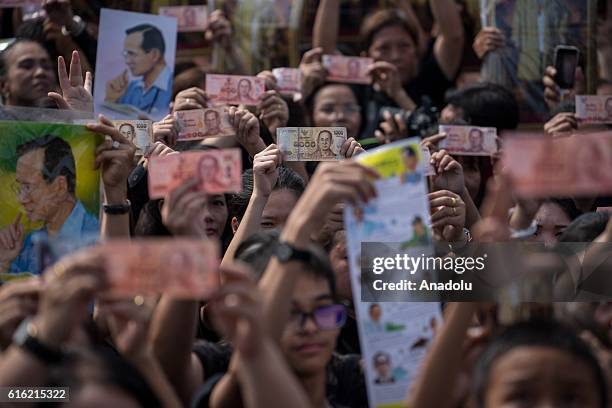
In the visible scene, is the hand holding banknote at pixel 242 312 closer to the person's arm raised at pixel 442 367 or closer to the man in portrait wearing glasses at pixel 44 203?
the person's arm raised at pixel 442 367

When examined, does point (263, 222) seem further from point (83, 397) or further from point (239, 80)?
point (83, 397)

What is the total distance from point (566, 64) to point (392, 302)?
3.43 meters

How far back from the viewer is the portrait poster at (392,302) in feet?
10.7

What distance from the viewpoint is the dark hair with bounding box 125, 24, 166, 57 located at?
6266mm

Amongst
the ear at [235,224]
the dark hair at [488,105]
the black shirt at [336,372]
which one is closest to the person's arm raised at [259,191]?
the ear at [235,224]

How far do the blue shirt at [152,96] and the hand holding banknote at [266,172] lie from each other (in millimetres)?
1559

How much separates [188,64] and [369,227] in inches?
156

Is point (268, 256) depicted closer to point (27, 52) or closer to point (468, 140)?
point (468, 140)

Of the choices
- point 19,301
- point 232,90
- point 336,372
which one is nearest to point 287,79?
point 232,90

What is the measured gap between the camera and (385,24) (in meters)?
7.36

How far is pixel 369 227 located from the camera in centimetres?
339

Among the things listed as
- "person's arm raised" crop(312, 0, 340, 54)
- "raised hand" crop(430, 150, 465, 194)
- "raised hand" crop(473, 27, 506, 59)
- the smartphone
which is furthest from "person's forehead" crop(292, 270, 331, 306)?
"person's arm raised" crop(312, 0, 340, 54)

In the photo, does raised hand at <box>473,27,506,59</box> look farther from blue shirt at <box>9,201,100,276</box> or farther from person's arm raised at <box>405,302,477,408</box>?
person's arm raised at <box>405,302,477,408</box>

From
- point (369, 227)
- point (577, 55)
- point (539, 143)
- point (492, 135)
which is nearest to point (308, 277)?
point (369, 227)
